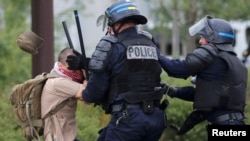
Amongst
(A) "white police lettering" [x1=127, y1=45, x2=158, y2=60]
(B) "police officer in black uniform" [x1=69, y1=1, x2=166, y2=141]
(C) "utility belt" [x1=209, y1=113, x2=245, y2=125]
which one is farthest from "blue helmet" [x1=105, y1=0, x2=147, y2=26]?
(C) "utility belt" [x1=209, y1=113, x2=245, y2=125]

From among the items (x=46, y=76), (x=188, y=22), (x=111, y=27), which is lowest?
Answer: (x=46, y=76)

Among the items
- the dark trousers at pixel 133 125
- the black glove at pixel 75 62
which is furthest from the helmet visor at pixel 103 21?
the dark trousers at pixel 133 125

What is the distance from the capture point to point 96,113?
28.2 ft

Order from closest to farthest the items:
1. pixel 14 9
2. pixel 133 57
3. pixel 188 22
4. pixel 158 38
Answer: pixel 133 57 → pixel 14 9 → pixel 188 22 → pixel 158 38

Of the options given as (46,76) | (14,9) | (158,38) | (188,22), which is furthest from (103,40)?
(158,38)

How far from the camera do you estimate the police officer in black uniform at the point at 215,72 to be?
599 centimetres

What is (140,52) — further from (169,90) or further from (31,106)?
(31,106)

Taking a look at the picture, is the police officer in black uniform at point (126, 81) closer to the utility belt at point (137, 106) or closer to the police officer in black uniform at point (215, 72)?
the utility belt at point (137, 106)

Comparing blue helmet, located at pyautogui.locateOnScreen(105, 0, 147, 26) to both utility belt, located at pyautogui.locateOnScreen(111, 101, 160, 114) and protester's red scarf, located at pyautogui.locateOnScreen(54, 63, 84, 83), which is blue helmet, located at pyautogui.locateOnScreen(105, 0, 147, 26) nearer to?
protester's red scarf, located at pyautogui.locateOnScreen(54, 63, 84, 83)

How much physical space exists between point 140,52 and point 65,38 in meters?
13.8

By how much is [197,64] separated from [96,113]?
9.38 ft

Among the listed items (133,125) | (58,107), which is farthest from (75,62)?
(133,125)

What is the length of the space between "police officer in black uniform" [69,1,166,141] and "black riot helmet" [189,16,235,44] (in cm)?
52

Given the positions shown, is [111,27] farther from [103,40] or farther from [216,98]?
[216,98]
